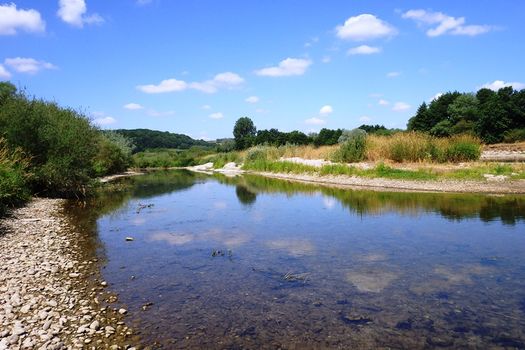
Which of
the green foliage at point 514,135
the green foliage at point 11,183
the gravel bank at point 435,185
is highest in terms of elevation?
the green foliage at point 514,135

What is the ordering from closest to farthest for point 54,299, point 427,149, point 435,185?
point 54,299 → point 435,185 → point 427,149

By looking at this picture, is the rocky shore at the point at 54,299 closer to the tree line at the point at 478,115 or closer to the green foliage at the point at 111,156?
the green foliage at the point at 111,156

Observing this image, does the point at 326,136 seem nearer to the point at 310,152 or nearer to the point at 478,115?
the point at 478,115

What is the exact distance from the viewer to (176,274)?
10781 millimetres

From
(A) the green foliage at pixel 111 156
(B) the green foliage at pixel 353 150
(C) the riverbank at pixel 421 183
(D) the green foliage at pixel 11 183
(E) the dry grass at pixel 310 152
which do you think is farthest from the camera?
(A) the green foliage at pixel 111 156

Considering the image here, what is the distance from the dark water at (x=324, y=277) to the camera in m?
7.30

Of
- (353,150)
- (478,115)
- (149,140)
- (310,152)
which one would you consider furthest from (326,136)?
(149,140)

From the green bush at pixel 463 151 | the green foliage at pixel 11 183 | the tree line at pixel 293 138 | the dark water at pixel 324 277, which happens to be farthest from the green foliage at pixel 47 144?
the tree line at pixel 293 138

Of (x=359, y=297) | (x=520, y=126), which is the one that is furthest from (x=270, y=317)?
(x=520, y=126)

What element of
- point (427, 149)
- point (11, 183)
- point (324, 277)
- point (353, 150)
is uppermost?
point (353, 150)

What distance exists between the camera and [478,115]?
255ft

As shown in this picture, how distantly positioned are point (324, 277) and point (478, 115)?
259 feet

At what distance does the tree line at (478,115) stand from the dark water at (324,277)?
5823cm

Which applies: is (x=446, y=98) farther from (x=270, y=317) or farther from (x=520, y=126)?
(x=270, y=317)
